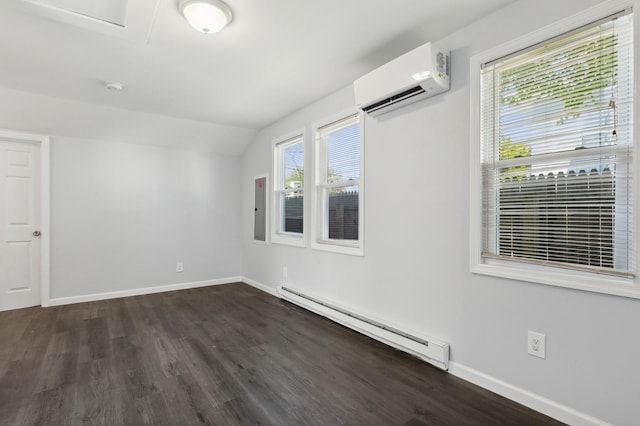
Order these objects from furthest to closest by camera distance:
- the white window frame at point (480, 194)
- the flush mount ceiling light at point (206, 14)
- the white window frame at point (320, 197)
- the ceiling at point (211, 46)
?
the white window frame at point (320, 197) → the ceiling at point (211, 46) → the flush mount ceiling light at point (206, 14) → the white window frame at point (480, 194)

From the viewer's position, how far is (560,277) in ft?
5.74

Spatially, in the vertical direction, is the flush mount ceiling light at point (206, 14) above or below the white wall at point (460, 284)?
above

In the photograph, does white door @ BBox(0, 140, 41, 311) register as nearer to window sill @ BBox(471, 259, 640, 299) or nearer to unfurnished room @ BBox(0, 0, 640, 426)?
unfurnished room @ BBox(0, 0, 640, 426)

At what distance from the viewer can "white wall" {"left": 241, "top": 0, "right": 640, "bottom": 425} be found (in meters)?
1.61

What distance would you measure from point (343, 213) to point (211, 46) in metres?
1.97

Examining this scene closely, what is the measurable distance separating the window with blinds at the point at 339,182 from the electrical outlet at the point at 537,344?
1.56 meters

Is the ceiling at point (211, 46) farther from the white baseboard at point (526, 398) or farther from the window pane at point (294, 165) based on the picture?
the white baseboard at point (526, 398)

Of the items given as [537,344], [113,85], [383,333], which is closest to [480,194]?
[537,344]

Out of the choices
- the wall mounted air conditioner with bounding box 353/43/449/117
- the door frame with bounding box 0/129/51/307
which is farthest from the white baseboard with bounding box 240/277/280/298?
the wall mounted air conditioner with bounding box 353/43/449/117

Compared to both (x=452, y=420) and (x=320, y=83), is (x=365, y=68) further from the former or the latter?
(x=452, y=420)

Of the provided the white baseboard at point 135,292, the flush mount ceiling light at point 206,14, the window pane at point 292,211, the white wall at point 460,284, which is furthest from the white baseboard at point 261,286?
the flush mount ceiling light at point 206,14

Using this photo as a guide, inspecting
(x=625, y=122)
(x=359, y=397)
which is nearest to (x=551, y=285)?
(x=625, y=122)

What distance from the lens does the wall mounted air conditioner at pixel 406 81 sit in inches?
85.4

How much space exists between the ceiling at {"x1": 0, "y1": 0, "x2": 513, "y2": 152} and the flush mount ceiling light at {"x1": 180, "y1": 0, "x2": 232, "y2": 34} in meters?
0.06
